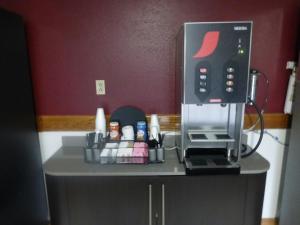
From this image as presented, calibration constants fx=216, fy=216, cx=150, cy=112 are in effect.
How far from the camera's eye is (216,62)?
3.59 feet

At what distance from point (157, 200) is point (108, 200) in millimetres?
280

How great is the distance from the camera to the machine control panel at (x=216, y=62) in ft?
3.50

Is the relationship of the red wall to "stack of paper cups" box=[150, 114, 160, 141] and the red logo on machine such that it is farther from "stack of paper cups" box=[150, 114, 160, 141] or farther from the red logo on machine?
the red logo on machine

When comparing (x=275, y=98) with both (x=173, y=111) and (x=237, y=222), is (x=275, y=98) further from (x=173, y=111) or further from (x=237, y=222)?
(x=237, y=222)

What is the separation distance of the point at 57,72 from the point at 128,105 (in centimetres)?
56

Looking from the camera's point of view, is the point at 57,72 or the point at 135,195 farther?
the point at 57,72

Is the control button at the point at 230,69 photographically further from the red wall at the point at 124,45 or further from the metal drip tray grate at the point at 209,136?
the red wall at the point at 124,45

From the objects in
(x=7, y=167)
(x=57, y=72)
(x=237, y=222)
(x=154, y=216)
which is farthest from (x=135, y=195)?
(x=57, y=72)

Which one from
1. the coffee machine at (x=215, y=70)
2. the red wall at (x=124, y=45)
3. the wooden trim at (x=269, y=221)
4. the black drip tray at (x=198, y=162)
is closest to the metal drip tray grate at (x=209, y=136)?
the coffee machine at (x=215, y=70)

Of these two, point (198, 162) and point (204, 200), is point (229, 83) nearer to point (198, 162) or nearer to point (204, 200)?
point (198, 162)

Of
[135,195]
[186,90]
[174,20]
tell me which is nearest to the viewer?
[186,90]

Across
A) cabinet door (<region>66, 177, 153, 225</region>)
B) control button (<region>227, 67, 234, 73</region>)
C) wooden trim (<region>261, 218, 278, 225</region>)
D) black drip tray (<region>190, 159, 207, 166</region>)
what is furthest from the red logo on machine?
wooden trim (<region>261, 218, 278, 225</region>)

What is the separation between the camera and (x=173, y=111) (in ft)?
5.29

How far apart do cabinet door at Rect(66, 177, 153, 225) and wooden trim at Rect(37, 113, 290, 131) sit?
51 centimetres
